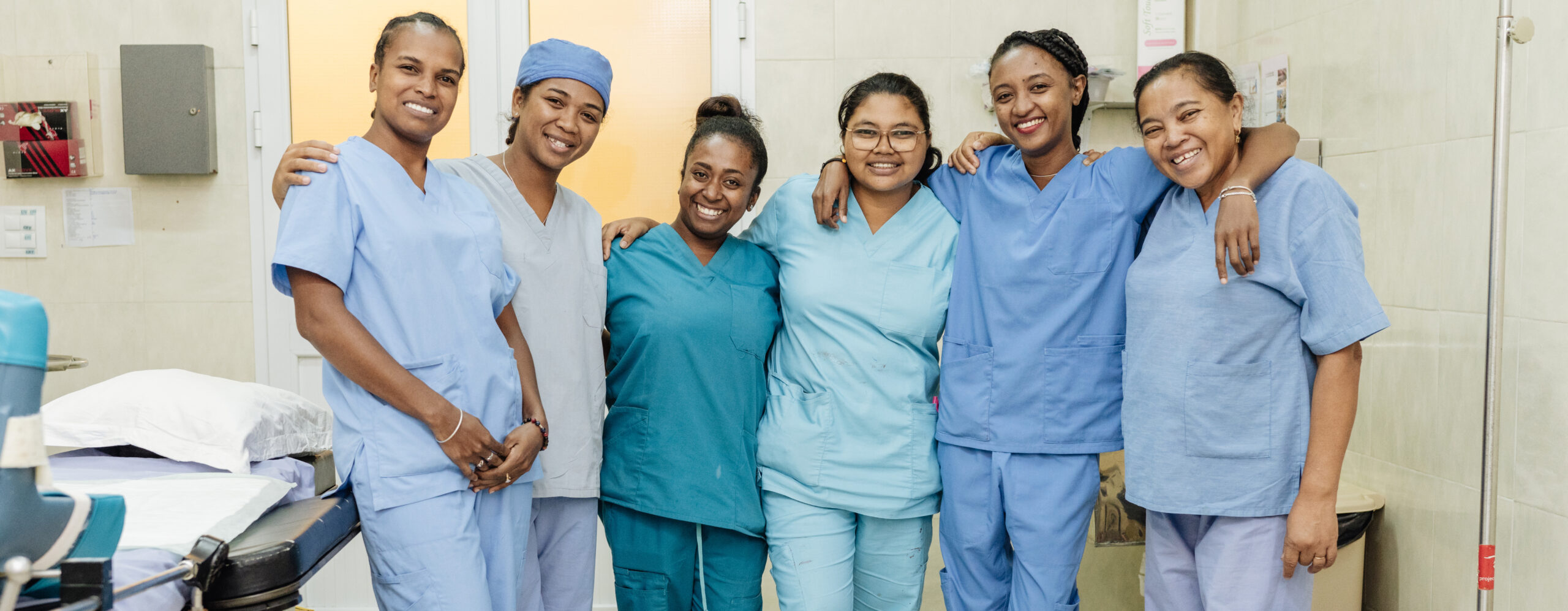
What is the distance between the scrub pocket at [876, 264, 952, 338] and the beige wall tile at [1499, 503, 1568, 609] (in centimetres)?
117

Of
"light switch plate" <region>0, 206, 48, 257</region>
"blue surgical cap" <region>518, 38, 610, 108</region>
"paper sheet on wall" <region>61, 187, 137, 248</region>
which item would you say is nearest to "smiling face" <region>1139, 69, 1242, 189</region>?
"blue surgical cap" <region>518, 38, 610, 108</region>

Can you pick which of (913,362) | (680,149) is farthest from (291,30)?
(913,362)

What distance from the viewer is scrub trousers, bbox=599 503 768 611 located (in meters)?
1.64

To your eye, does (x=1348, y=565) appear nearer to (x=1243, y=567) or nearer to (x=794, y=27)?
(x=1243, y=567)

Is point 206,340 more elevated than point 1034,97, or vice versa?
point 1034,97

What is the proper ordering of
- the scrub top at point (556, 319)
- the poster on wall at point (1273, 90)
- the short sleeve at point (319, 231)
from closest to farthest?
the short sleeve at point (319, 231), the scrub top at point (556, 319), the poster on wall at point (1273, 90)

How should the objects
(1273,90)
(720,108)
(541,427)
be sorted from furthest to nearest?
(1273,90) < (720,108) < (541,427)

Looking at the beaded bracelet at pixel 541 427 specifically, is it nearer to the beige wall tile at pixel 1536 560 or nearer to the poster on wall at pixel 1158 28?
the beige wall tile at pixel 1536 560

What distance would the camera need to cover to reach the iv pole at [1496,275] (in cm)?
151

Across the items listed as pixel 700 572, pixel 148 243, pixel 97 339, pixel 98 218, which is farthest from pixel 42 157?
pixel 700 572

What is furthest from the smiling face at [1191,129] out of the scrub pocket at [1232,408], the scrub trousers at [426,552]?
the scrub trousers at [426,552]

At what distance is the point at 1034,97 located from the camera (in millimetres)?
1570

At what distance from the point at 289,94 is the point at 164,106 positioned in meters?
0.32

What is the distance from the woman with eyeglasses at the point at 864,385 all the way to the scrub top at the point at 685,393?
0.20ft
